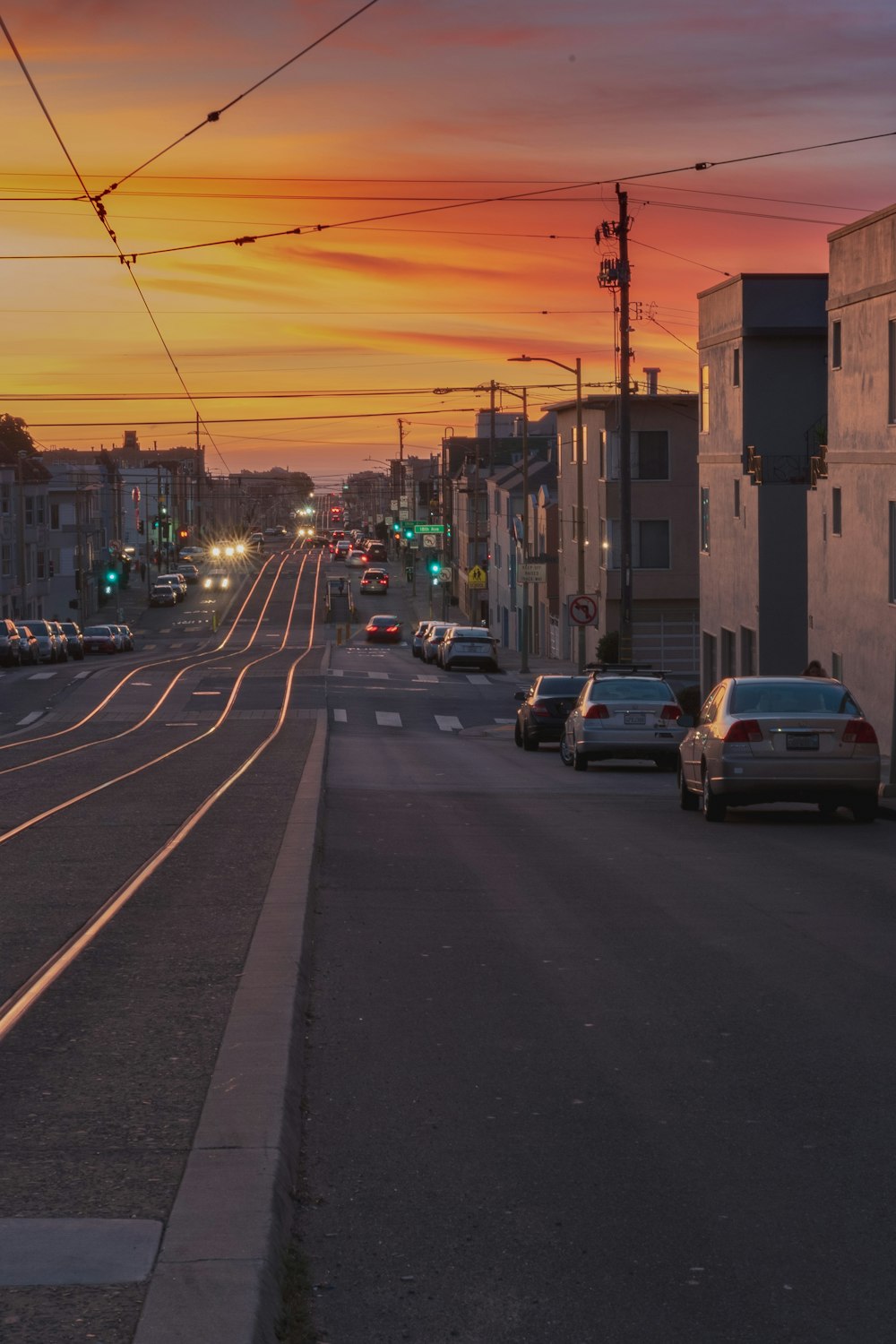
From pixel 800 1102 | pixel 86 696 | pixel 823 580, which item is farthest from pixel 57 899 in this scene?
pixel 86 696

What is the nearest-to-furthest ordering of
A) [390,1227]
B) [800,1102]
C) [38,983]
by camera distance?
[390,1227] → [800,1102] → [38,983]

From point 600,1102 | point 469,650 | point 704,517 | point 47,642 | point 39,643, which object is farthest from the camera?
point 47,642

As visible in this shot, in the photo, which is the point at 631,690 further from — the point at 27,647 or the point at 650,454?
the point at 27,647

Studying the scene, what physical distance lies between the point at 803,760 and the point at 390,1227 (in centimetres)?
1300

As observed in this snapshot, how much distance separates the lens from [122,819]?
1636 centimetres

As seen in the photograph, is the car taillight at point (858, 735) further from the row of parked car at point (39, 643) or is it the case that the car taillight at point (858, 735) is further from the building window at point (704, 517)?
the row of parked car at point (39, 643)

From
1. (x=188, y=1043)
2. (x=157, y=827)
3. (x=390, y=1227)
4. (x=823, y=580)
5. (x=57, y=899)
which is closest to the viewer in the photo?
(x=390, y=1227)

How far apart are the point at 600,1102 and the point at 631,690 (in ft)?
67.3

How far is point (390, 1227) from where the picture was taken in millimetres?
5172

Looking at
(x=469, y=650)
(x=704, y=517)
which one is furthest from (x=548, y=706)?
(x=469, y=650)

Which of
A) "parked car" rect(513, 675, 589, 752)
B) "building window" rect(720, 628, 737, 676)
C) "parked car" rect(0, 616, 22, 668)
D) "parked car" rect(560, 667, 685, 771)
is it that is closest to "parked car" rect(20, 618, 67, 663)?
"parked car" rect(0, 616, 22, 668)

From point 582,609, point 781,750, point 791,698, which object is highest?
point 582,609

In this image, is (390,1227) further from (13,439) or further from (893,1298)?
(13,439)

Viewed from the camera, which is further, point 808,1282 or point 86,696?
point 86,696
